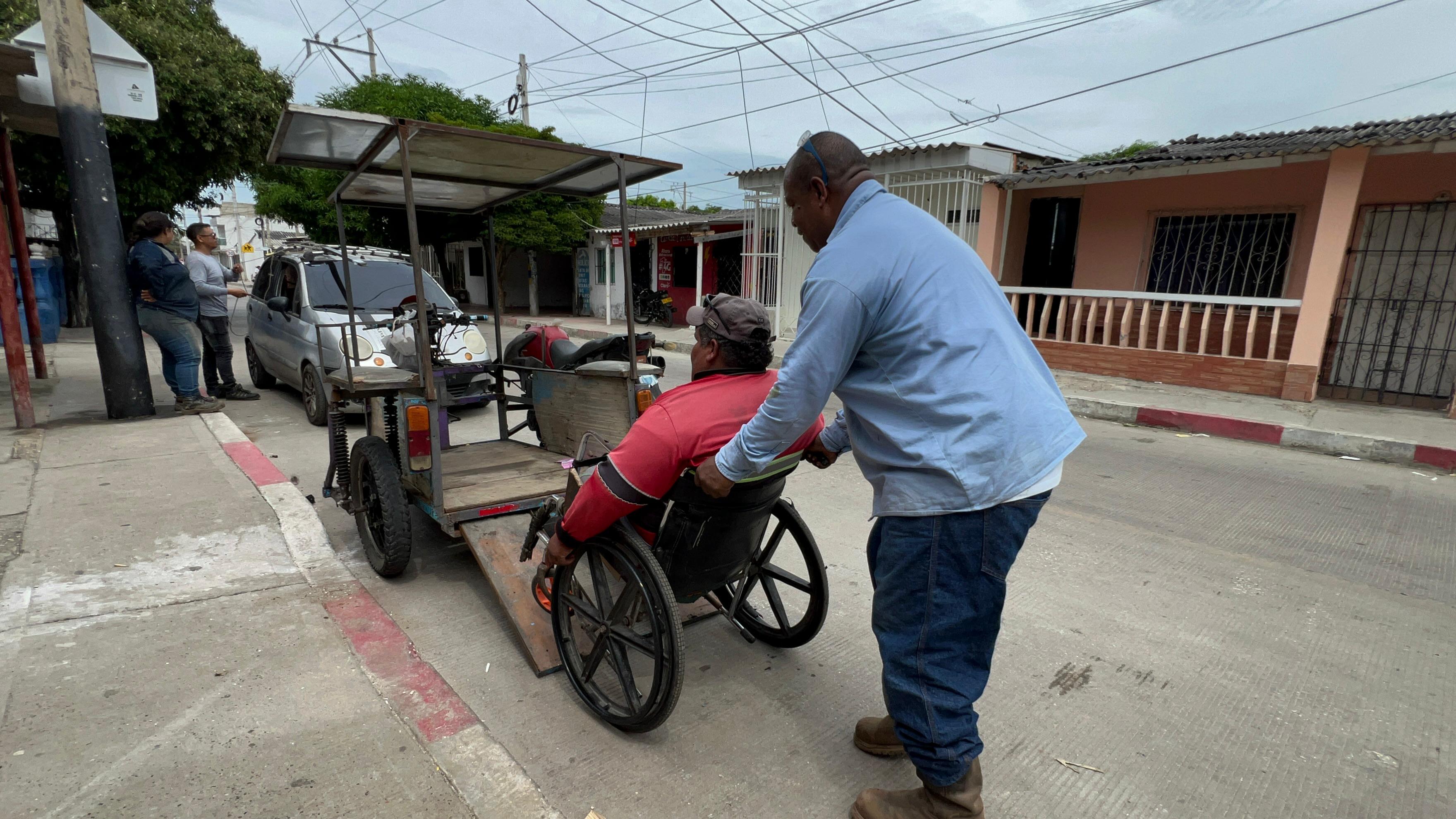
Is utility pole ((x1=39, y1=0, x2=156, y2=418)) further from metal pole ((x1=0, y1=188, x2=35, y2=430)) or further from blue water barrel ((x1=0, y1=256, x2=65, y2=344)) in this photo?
blue water barrel ((x1=0, y1=256, x2=65, y2=344))

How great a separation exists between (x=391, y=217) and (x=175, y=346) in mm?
12141

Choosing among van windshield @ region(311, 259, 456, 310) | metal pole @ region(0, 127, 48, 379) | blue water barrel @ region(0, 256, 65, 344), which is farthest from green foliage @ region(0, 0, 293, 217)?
van windshield @ region(311, 259, 456, 310)

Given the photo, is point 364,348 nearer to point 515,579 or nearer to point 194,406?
point 194,406

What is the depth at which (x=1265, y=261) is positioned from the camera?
29.5 feet

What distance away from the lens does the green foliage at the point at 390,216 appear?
730 inches

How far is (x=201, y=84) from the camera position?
10.9 metres

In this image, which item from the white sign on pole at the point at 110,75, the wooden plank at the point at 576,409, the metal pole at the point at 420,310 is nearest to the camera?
the metal pole at the point at 420,310

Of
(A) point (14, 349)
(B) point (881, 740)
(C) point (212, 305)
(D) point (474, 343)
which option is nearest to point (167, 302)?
(C) point (212, 305)

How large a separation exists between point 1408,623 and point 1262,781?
1.70m

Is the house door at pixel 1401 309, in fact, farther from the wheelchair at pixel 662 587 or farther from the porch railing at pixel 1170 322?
the wheelchair at pixel 662 587

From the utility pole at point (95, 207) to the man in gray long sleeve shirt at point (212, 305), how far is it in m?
0.74

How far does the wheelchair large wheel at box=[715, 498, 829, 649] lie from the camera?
2580mm

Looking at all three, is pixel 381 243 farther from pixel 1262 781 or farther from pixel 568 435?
pixel 1262 781

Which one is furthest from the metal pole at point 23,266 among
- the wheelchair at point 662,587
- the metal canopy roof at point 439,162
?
the wheelchair at point 662,587
